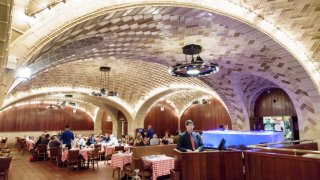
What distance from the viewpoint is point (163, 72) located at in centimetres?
1092

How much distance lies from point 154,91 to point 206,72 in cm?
798

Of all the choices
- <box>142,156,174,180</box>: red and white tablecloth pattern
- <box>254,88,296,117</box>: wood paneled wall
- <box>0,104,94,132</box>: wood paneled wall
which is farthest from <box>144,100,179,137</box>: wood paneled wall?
<box>142,156,174,180</box>: red and white tablecloth pattern

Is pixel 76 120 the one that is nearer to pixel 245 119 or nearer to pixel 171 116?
pixel 171 116

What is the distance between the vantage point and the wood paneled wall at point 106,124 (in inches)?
917

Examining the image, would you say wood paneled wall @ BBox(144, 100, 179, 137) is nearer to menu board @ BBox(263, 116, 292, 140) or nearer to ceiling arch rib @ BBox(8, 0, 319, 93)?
menu board @ BBox(263, 116, 292, 140)

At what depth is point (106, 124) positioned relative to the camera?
23.7m

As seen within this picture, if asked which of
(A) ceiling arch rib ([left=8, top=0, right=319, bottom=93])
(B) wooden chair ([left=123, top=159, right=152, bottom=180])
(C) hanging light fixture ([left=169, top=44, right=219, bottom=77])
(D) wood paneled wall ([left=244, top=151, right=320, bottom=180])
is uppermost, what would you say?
(A) ceiling arch rib ([left=8, top=0, right=319, bottom=93])

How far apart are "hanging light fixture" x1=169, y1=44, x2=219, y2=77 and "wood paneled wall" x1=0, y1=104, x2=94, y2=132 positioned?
61.5 feet

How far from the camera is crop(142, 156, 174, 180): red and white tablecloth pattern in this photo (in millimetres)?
6027

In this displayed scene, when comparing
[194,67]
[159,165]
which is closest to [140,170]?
[159,165]

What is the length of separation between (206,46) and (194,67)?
1214mm

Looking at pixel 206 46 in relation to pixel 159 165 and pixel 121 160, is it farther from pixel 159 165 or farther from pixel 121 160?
pixel 121 160

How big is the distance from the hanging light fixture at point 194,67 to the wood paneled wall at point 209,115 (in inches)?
383

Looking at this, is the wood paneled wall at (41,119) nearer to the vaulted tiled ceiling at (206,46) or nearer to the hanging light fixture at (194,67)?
the vaulted tiled ceiling at (206,46)
